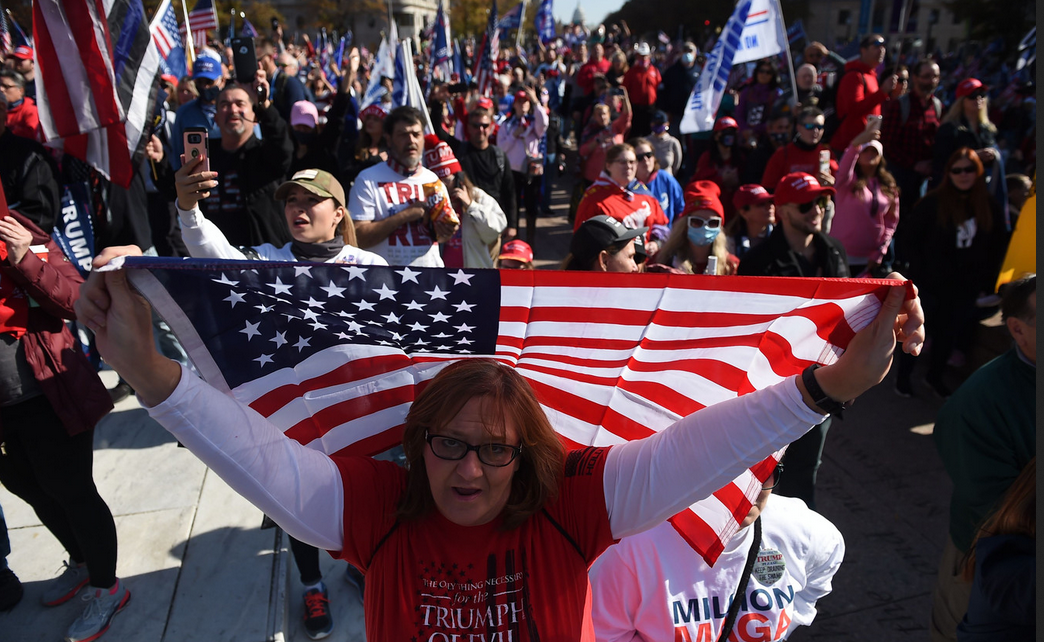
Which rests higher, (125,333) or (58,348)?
(125,333)

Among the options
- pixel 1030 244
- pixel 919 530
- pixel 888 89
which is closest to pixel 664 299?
pixel 919 530

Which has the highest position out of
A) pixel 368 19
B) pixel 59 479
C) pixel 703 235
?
pixel 703 235

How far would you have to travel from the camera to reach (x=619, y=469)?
6.01ft

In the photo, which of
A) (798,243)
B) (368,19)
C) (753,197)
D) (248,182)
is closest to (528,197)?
(753,197)

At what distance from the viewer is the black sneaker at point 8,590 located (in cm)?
332

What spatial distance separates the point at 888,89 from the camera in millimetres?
8945

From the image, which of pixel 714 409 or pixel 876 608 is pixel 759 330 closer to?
pixel 714 409

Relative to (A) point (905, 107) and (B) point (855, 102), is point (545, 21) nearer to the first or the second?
(B) point (855, 102)

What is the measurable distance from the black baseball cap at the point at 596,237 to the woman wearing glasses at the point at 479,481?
157 cm

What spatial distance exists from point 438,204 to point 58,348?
2.14 metres

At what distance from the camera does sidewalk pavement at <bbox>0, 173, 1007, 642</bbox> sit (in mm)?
3305

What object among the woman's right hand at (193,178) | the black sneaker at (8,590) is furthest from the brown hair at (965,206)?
the black sneaker at (8,590)

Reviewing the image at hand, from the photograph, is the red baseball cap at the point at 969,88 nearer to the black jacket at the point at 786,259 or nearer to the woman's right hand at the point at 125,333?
the black jacket at the point at 786,259

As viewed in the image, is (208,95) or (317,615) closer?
(317,615)
